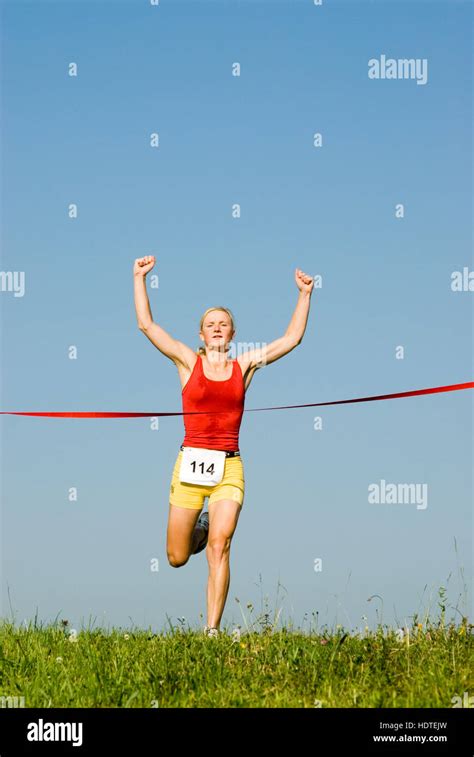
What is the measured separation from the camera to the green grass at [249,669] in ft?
21.0

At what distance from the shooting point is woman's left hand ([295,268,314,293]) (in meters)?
9.03

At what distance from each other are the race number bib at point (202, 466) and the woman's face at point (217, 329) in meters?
1.01

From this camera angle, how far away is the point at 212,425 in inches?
347

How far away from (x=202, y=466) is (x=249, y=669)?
7.30ft

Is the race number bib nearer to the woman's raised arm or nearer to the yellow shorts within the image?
the yellow shorts

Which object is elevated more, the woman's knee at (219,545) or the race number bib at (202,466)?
the race number bib at (202,466)

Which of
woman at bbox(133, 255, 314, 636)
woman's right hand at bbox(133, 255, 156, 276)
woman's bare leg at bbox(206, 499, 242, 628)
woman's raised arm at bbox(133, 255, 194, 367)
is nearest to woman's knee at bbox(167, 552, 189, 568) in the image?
woman at bbox(133, 255, 314, 636)

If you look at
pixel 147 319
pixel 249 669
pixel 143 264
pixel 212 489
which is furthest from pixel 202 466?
pixel 249 669

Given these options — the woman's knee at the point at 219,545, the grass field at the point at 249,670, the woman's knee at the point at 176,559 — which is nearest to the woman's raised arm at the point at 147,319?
the woman's knee at the point at 219,545

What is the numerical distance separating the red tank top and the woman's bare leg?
57 cm

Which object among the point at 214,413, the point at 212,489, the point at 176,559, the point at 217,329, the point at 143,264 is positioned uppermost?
the point at 143,264

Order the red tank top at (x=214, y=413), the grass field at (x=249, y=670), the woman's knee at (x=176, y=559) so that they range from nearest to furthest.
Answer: the grass field at (x=249, y=670)
the red tank top at (x=214, y=413)
the woman's knee at (x=176, y=559)

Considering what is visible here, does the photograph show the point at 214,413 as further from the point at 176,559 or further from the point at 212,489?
the point at 176,559

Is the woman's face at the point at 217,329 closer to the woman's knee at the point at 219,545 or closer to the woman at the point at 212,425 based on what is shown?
the woman at the point at 212,425
